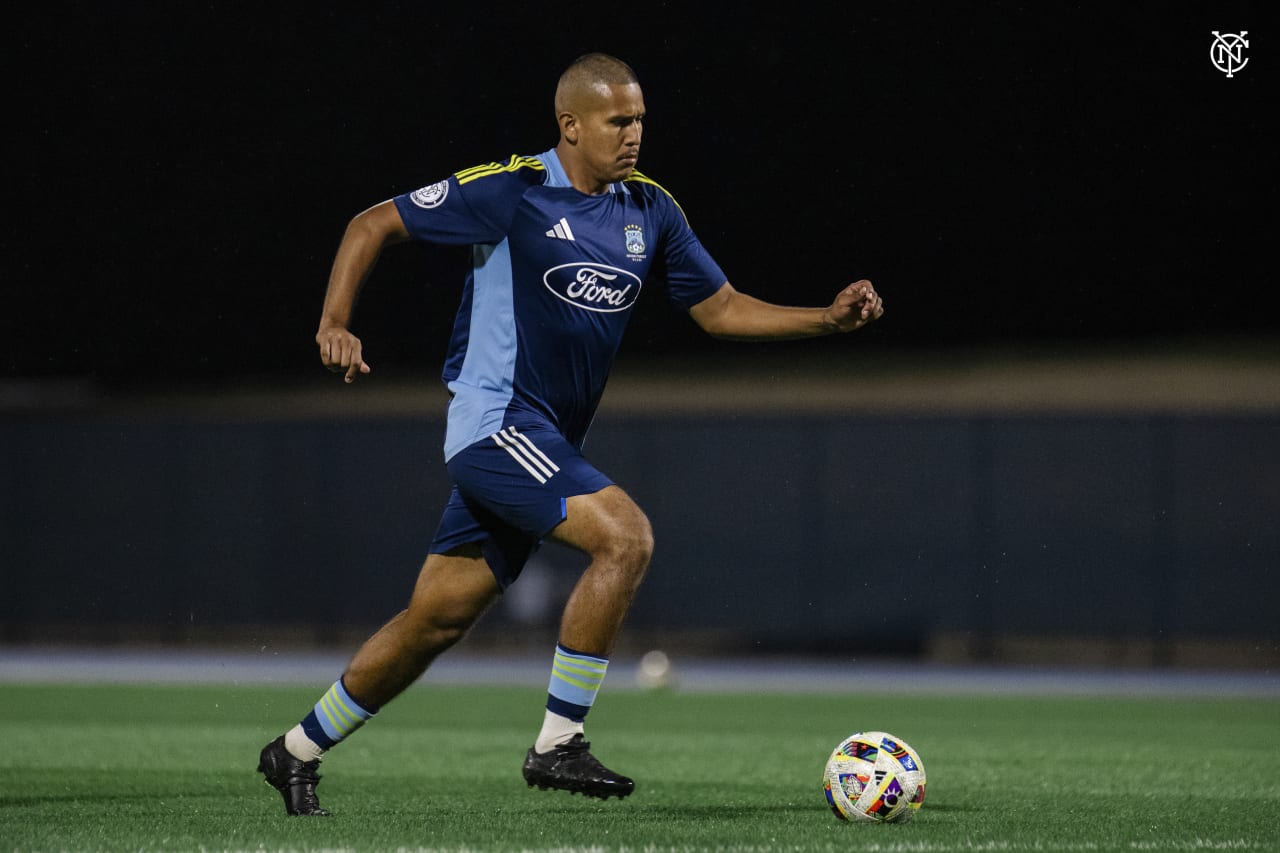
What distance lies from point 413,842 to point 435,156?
16527 millimetres

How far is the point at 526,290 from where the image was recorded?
6.48 m

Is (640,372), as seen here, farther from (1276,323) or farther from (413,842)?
(413,842)

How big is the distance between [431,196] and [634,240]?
74 centimetres

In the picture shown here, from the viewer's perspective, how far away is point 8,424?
2131 centimetres

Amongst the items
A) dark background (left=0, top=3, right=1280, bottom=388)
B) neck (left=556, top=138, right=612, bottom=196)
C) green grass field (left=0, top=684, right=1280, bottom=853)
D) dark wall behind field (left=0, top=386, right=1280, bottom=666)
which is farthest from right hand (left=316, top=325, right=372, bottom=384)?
dark background (left=0, top=3, right=1280, bottom=388)

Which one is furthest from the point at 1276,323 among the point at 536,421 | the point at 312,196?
the point at 536,421

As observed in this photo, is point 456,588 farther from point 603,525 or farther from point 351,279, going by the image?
point 351,279

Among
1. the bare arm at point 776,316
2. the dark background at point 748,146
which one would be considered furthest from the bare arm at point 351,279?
the dark background at point 748,146

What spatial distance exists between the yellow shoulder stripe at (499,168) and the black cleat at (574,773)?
193 centimetres

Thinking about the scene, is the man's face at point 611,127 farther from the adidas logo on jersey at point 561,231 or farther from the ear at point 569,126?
the adidas logo on jersey at point 561,231

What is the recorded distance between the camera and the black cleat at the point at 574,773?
6.04m

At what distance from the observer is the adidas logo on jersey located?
256 inches

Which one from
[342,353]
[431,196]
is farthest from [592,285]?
[342,353]

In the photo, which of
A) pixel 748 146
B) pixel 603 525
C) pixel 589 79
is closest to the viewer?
pixel 603 525
